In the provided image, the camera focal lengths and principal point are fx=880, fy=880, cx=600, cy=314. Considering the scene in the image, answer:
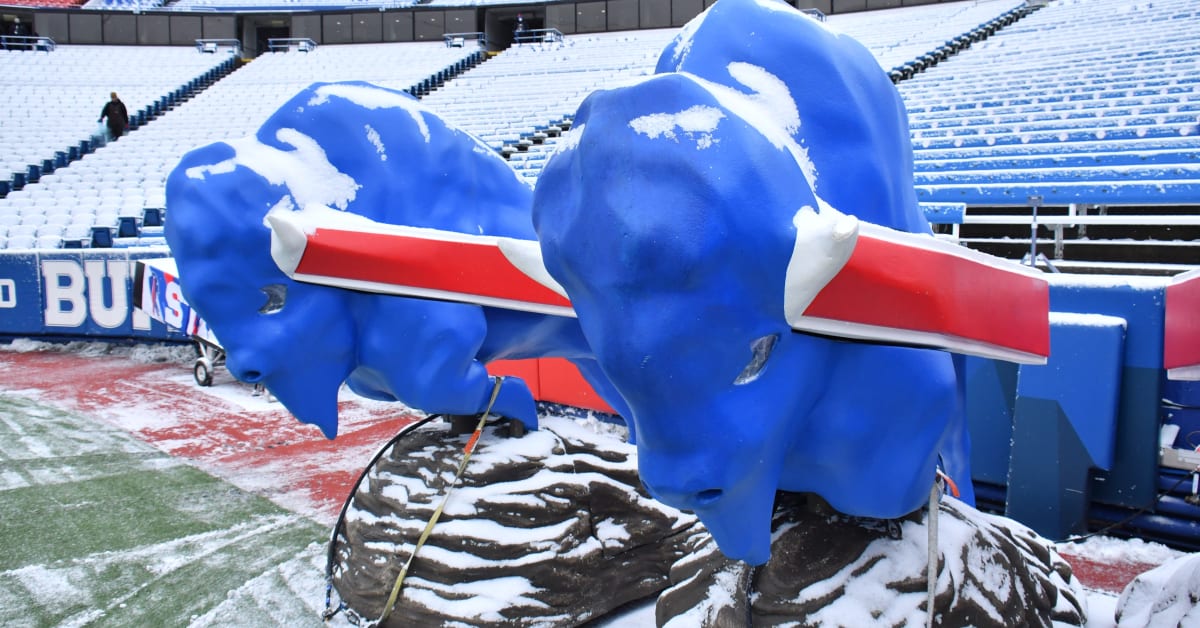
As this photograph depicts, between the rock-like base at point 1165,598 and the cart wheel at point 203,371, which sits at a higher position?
the rock-like base at point 1165,598

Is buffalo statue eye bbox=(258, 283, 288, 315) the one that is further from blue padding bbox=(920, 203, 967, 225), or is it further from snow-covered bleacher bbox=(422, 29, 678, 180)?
snow-covered bleacher bbox=(422, 29, 678, 180)

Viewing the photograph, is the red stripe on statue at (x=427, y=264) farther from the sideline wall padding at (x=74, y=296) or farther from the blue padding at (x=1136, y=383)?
the sideline wall padding at (x=74, y=296)

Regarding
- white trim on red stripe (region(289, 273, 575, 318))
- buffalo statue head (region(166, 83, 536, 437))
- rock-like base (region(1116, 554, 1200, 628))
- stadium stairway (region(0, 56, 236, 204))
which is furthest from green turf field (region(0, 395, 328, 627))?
stadium stairway (region(0, 56, 236, 204))

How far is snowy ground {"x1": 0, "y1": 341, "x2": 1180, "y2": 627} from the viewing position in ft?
8.29

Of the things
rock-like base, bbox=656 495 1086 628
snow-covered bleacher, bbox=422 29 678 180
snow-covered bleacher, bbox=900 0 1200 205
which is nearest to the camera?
rock-like base, bbox=656 495 1086 628

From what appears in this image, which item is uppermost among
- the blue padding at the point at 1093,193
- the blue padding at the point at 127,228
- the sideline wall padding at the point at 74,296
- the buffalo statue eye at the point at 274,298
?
the blue padding at the point at 1093,193

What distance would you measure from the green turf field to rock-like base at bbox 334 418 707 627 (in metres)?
0.32

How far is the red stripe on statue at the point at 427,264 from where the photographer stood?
186 cm

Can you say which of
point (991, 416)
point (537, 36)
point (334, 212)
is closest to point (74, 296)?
point (334, 212)

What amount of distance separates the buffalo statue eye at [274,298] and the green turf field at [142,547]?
866 millimetres

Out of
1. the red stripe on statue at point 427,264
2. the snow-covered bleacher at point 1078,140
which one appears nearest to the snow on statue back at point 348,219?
the red stripe on statue at point 427,264

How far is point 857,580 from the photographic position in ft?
4.18

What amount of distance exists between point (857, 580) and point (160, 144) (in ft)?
42.1

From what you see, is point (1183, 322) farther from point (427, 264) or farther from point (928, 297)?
point (427, 264)
